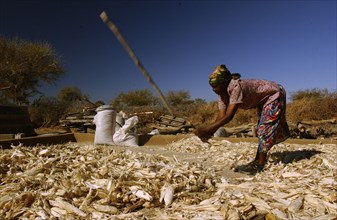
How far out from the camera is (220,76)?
8.52 ft

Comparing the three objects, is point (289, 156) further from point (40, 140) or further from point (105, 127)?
point (40, 140)

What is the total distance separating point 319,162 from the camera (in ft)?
9.89

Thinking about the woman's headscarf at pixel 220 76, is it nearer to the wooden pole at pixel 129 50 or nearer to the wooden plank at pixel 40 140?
the wooden pole at pixel 129 50

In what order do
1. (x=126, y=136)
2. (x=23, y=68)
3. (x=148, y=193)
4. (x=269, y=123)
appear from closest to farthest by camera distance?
(x=148, y=193) < (x=269, y=123) < (x=126, y=136) < (x=23, y=68)

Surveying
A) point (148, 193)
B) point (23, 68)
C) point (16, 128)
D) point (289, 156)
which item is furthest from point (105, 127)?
point (23, 68)

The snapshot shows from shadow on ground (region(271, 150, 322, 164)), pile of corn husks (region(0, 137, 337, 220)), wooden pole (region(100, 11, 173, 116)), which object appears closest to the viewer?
pile of corn husks (region(0, 137, 337, 220))

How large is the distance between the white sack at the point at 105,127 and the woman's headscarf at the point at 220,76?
3.16 meters

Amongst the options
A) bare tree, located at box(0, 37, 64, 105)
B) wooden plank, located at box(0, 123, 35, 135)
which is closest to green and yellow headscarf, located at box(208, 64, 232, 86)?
wooden plank, located at box(0, 123, 35, 135)

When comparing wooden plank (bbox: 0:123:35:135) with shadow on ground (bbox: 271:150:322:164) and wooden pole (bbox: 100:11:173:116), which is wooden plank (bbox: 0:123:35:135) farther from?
shadow on ground (bbox: 271:150:322:164)

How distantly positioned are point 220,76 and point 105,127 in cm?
325

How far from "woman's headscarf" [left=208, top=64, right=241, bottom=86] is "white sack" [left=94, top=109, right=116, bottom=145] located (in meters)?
3.16

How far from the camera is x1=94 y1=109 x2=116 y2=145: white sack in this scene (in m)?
5.32

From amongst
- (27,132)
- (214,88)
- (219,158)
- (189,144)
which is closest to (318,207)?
(214,88)

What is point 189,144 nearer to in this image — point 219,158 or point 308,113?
point 219,158
